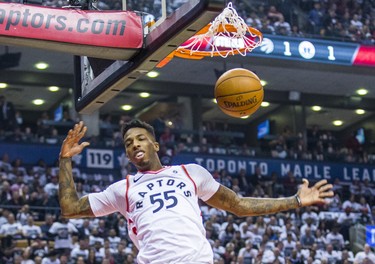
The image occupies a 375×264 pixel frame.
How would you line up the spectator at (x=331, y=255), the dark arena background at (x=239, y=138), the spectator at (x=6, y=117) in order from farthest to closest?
the spectator at (x=6, y=117)
the spectator at (x=331, y=255)
the dark arena background at (x=239, y=138)

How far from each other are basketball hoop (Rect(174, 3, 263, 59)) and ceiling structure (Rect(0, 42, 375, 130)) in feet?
41.2

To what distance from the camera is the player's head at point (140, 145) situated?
243 inches

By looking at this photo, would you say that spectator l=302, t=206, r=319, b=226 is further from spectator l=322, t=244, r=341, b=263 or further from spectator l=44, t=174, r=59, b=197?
spectator l=44, t=174, r=59, b=197

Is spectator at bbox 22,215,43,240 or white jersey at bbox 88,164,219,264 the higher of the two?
spectator at bbox 22,215,43,240

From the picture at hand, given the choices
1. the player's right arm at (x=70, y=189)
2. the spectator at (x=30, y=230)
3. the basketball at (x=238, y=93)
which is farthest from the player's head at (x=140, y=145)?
the spectator at (x=30, y=230)

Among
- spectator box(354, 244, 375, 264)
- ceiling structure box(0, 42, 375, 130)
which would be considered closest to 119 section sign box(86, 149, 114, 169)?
ceiling structure box(0, 42, 375, 130)

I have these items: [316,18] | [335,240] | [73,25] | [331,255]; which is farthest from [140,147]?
[316,18]

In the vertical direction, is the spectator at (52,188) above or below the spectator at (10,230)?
above

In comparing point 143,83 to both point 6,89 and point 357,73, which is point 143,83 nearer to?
point 6,89

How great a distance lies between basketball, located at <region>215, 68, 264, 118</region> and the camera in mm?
8602

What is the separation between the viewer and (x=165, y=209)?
236 inches

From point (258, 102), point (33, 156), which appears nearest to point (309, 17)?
point (33, 156)

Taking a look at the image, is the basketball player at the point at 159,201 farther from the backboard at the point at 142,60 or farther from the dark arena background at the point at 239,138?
the dark arena background at the point at 239,138

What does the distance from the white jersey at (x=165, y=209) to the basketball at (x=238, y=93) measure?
2.42 m
